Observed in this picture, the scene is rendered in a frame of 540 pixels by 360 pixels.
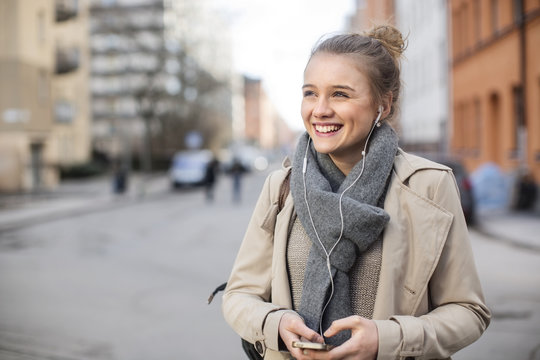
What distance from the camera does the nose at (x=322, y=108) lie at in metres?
2.11

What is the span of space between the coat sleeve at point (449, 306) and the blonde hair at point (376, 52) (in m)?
0.35

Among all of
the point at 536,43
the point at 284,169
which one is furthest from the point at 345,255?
the point at 536,43

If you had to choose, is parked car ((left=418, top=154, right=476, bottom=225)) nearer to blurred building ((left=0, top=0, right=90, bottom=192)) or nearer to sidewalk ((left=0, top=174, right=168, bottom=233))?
sidewalk ((left=0, top=174, right=168, bottom=233))

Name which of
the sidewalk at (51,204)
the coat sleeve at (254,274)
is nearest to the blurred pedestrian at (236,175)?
the sidewalk at (51,204)

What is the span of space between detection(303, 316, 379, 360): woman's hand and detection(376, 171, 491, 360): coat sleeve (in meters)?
0.08

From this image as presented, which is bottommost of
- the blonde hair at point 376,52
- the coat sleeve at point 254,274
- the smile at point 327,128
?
the coat sleeve at point 254,274

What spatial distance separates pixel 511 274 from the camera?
905 cm

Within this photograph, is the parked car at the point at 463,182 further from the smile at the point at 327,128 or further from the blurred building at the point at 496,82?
the smile at the point at 327,128

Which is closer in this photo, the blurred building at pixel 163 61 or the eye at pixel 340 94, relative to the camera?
the eye at pixel 340 94

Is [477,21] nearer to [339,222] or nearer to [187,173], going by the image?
[187,173]

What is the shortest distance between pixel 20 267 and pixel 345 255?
390 inches

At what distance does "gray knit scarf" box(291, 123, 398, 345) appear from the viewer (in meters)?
1.98

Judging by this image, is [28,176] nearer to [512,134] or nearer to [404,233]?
[512,134]

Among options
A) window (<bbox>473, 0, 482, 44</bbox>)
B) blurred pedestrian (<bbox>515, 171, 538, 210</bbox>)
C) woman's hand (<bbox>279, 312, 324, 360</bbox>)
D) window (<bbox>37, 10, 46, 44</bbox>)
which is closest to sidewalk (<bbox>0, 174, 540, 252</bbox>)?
blurred pedestrian (<bbox>515, 171, 538, 210</bbox>)
